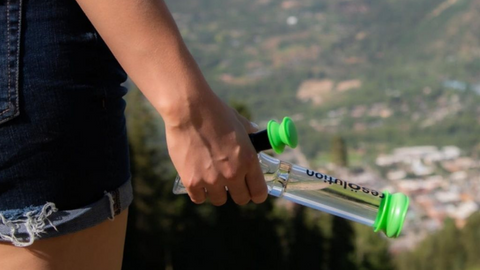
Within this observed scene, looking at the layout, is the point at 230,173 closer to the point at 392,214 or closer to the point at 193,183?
the point at 193,183

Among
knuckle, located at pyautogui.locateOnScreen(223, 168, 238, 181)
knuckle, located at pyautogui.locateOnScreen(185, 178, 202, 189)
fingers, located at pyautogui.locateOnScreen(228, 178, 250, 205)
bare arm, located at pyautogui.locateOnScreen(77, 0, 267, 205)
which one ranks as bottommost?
fingers, located at pyautogui.locateOnScreen(228, 178, 250, 205)

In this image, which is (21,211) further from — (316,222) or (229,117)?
(316,222)

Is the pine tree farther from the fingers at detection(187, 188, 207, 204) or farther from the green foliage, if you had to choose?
the fingers at detection(187, 188, 207, 204)

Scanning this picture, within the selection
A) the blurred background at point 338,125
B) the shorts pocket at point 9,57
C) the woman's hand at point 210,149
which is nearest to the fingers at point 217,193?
the woman's hand at point 210,149

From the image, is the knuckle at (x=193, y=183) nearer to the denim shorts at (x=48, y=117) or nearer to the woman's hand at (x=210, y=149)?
the woman's hand at (x=210, y=149)

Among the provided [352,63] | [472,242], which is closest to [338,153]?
[472,242]

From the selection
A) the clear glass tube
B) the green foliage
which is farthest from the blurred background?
the clear glass tube
